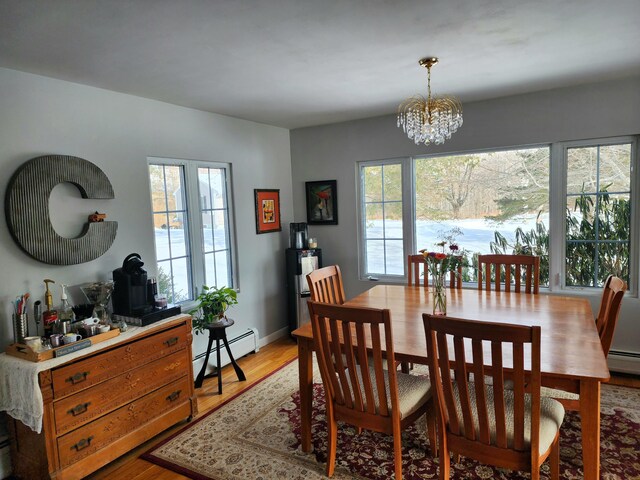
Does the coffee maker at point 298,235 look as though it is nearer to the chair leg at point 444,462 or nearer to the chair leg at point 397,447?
the chair leg at point 397,447

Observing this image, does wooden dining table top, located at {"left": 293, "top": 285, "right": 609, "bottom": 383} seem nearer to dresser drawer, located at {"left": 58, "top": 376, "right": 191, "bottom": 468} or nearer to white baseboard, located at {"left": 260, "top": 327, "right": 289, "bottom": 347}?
dresser drawer, located at {"left": 58, "top": 376, "right": 191, "bottom": 468}

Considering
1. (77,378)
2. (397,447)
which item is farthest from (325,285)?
(77,378)

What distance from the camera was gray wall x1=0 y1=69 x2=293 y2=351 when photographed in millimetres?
2574

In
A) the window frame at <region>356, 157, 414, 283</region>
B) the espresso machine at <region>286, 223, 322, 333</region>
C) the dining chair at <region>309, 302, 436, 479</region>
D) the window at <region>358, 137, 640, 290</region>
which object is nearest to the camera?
the dining chair at <region>309, 302, 436, 479</region>

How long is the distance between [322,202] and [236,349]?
1.90m

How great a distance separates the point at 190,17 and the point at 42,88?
1.40 m

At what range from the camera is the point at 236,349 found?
4.19 metres

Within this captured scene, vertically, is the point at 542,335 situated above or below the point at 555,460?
above

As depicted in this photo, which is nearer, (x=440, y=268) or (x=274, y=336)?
(x=440, y=268)

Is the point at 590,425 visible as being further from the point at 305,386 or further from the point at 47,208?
the point at 47,208

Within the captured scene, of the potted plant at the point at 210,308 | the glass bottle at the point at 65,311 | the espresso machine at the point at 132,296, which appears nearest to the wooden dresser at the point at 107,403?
the espresso machine at the point at 132,296

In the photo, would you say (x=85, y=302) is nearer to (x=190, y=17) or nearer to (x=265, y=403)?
(x=265, y=403)

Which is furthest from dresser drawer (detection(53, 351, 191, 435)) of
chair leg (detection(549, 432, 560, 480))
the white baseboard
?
chair leg (detection(549, 432, 560, 480))

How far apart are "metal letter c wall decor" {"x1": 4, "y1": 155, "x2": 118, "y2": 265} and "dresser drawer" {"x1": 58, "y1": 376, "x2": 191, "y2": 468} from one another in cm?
104
